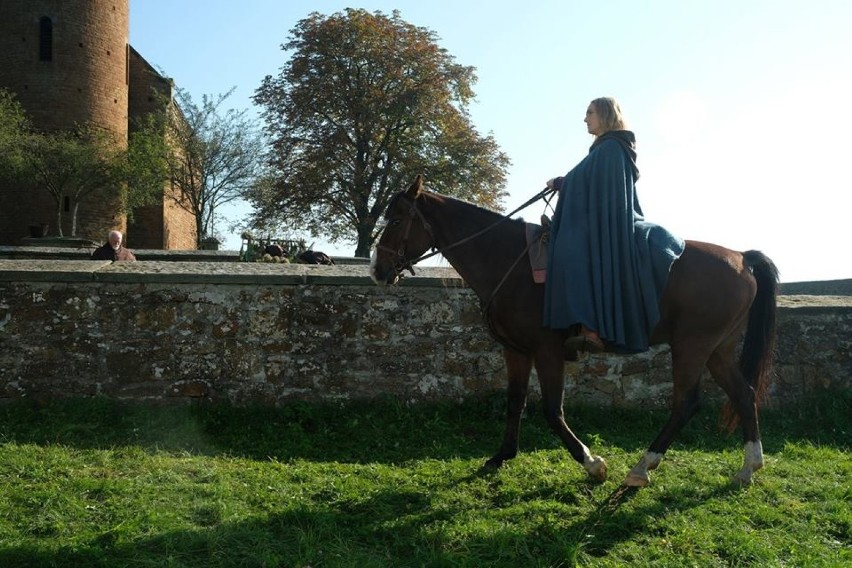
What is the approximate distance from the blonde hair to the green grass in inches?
108

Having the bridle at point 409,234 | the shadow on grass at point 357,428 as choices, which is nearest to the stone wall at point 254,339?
the shadow on grass at point 357,428

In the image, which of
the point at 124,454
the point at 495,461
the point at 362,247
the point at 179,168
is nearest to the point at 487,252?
the point at 495,461

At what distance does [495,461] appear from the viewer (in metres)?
5.62

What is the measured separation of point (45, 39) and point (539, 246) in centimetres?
3886

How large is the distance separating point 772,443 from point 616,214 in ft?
10.4

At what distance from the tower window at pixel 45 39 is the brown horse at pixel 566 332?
37.5 metres

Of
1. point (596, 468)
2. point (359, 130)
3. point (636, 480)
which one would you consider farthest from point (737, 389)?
point (359, 130)

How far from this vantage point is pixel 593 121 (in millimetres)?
5625

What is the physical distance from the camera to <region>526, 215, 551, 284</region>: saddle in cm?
539

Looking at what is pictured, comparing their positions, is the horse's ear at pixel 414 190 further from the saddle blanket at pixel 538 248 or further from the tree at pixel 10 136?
the tree at pixel 10 136

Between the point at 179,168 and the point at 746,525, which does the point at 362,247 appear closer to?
the point at 179,168

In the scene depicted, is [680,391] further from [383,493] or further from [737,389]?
[383,493]

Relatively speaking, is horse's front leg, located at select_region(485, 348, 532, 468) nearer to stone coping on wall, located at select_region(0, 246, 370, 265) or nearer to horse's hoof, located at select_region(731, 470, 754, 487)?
horse's hoof, located at select_region(731, 470, 754, 487)

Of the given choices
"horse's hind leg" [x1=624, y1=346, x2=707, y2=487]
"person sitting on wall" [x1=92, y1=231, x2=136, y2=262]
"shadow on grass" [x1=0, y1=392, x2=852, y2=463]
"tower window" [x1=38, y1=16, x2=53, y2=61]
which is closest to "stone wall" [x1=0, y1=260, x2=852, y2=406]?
"shadow on grass" [x1=0, y1=392, x2=852, y2=463]
